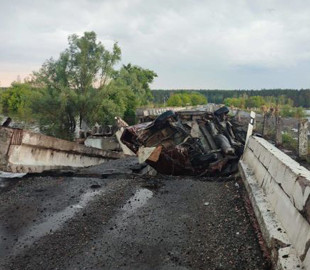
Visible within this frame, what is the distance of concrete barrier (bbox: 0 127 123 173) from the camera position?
5793 millimetres

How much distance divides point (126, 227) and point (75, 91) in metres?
33.2

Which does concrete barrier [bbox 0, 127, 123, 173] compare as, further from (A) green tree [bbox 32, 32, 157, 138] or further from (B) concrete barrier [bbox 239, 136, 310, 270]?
(A) green tree [bbox 32, 32, 157, 138]

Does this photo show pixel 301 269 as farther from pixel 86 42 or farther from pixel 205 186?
pixel 86 42

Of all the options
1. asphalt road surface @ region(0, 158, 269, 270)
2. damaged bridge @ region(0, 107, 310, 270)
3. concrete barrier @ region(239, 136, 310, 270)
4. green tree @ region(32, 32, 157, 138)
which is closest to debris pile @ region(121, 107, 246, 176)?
damaged bridge @ region(0, 107, 310, 270)

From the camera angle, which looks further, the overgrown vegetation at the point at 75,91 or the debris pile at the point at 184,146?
the overgrown vegetation at the point at 75,91

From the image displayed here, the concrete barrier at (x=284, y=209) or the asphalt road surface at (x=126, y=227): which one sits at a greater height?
the concrete barrier at (x=284, y=209)

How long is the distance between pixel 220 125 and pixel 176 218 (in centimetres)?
513

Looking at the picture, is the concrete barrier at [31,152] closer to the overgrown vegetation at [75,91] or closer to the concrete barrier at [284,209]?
the concrete barrier at [284,209]

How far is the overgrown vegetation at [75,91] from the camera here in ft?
110

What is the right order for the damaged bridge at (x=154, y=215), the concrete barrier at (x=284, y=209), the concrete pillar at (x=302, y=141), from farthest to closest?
the concrete pillar at (x=302, y=141) < the damaged bridge at (x=154, y=215) < the concrete barrier at (x=284, y=209)

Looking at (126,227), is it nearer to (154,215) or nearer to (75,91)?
(154,215)

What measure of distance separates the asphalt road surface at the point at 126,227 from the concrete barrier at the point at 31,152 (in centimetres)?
49

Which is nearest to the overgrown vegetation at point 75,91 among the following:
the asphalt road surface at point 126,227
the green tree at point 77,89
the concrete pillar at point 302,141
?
the green tree at point 77,89

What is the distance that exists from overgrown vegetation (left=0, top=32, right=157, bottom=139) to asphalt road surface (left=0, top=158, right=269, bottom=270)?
29298mm
